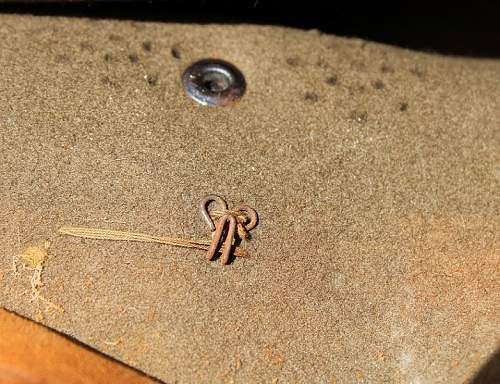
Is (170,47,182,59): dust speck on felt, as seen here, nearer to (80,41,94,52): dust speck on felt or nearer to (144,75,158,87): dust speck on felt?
(144,75,158,87): dust speck on felt

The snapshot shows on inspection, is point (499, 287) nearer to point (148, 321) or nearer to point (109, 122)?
point (148, 321)

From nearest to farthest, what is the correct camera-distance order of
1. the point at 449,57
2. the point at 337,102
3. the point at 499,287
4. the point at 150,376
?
the point at 150,376 < the point at 499,287 < the point at 337,102 < the point at 449,57

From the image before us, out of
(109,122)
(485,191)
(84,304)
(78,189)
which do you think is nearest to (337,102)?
(485,191)

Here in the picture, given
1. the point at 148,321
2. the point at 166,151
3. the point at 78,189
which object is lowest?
the point at 148,321

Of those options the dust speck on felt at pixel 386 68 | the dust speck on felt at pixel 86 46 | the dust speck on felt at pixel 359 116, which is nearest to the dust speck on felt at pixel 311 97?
the dust speck on felt at pixel 359 116

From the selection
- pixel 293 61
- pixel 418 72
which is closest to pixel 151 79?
pixel 293 61

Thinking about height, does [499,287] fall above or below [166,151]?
below

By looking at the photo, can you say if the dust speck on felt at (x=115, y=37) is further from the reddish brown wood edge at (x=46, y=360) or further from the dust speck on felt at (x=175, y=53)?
the reddish brown wood edge at (x=46, y=360)
